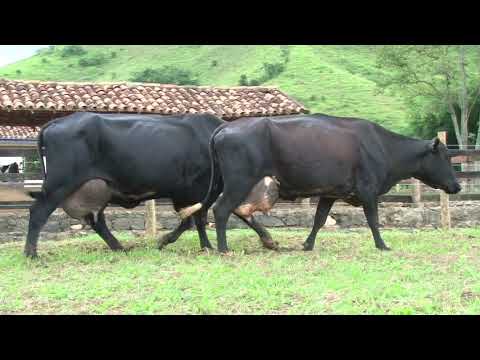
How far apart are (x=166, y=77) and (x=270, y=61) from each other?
8.47 metres

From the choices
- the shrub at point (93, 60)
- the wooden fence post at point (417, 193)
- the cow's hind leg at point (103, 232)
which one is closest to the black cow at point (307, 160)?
the cow's hind leg at point (103, 232)

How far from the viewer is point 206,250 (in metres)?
8.44

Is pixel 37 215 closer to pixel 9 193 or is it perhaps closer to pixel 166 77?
pixel 9 193

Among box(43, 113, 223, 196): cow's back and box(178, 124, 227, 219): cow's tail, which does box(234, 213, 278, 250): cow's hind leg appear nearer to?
box(178, 124, 227, 219): cow's tail

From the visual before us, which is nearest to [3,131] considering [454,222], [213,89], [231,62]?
[213,89]

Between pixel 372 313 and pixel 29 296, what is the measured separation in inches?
118

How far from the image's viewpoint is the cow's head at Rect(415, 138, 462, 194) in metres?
9.48

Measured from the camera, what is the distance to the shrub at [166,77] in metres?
40.6

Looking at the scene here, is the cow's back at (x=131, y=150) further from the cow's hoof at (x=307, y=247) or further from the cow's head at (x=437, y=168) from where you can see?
the cow's head at (x=437, y=168)

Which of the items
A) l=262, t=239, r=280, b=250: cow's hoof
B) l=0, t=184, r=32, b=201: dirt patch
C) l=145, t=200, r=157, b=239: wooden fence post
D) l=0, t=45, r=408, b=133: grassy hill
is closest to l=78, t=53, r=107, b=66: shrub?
l=0, t=45, r=408, b=133: grassy hill

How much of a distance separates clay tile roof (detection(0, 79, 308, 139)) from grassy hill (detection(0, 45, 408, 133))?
20549 mm

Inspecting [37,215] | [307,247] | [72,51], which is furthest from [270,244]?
[72,51]

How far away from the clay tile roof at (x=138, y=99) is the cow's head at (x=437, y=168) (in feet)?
17.7

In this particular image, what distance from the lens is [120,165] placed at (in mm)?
8383
